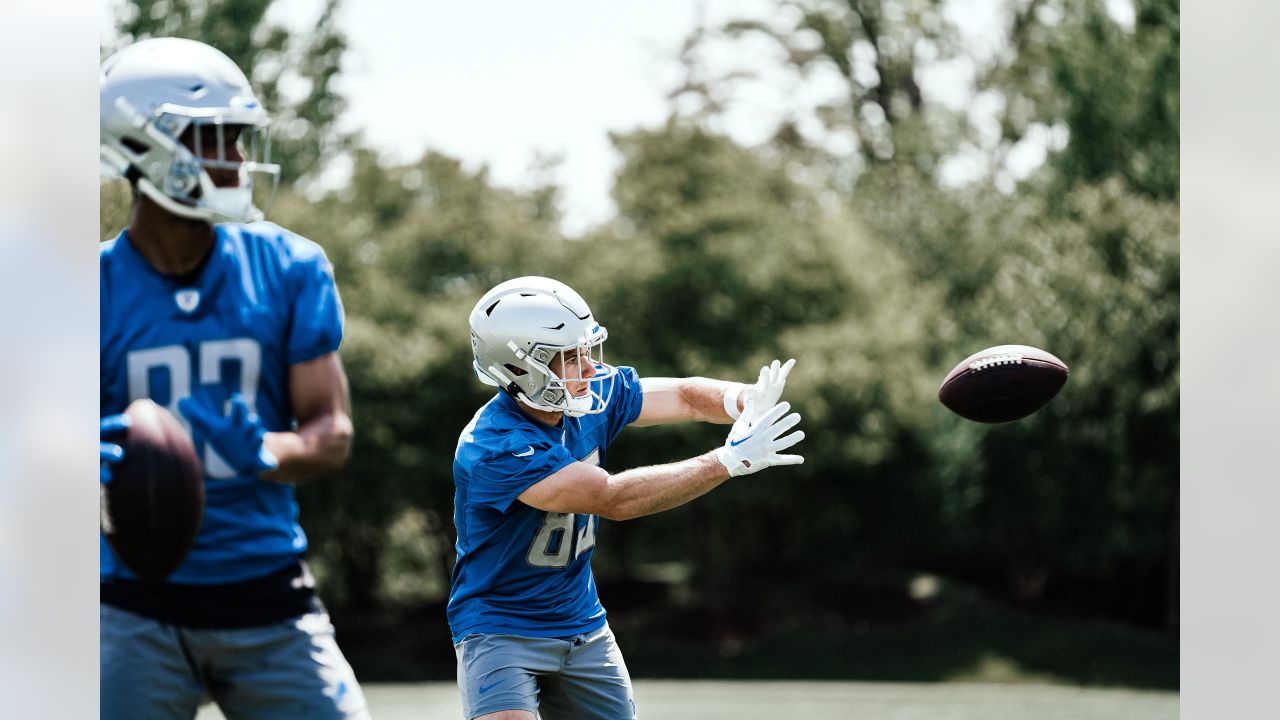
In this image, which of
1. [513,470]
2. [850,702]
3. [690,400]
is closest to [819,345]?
[850,702]

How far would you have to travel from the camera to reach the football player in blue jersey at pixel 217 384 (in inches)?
113

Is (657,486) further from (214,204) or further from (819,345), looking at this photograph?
(819,345)

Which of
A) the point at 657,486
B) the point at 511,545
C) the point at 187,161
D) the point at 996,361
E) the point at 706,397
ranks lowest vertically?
the point at 511,545

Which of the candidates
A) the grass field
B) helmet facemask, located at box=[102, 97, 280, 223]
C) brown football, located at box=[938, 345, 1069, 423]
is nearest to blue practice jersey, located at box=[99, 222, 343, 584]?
helmet facemask, located at box=[102, 97, 280, 223]

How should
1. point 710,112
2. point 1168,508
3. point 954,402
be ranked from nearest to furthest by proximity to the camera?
point 954,402 → point 1168,508 → point 710,112

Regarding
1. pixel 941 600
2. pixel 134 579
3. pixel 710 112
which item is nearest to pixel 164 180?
pixel 134 579

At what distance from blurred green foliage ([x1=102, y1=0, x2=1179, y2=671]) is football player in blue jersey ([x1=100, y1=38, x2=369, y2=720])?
8779mm

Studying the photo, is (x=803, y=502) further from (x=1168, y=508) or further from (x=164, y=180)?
(x=164, y=180)

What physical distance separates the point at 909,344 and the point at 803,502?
1758mm

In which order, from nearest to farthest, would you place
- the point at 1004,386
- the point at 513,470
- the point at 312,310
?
the point at 312,310, the point at 513,470, the point at 1004,386

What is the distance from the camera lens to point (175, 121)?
304 cm

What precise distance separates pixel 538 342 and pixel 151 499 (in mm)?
933

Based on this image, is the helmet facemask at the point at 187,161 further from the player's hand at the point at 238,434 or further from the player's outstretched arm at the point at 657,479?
the player's outstretched arm at the point at 657,479

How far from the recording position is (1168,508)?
39.2ft
